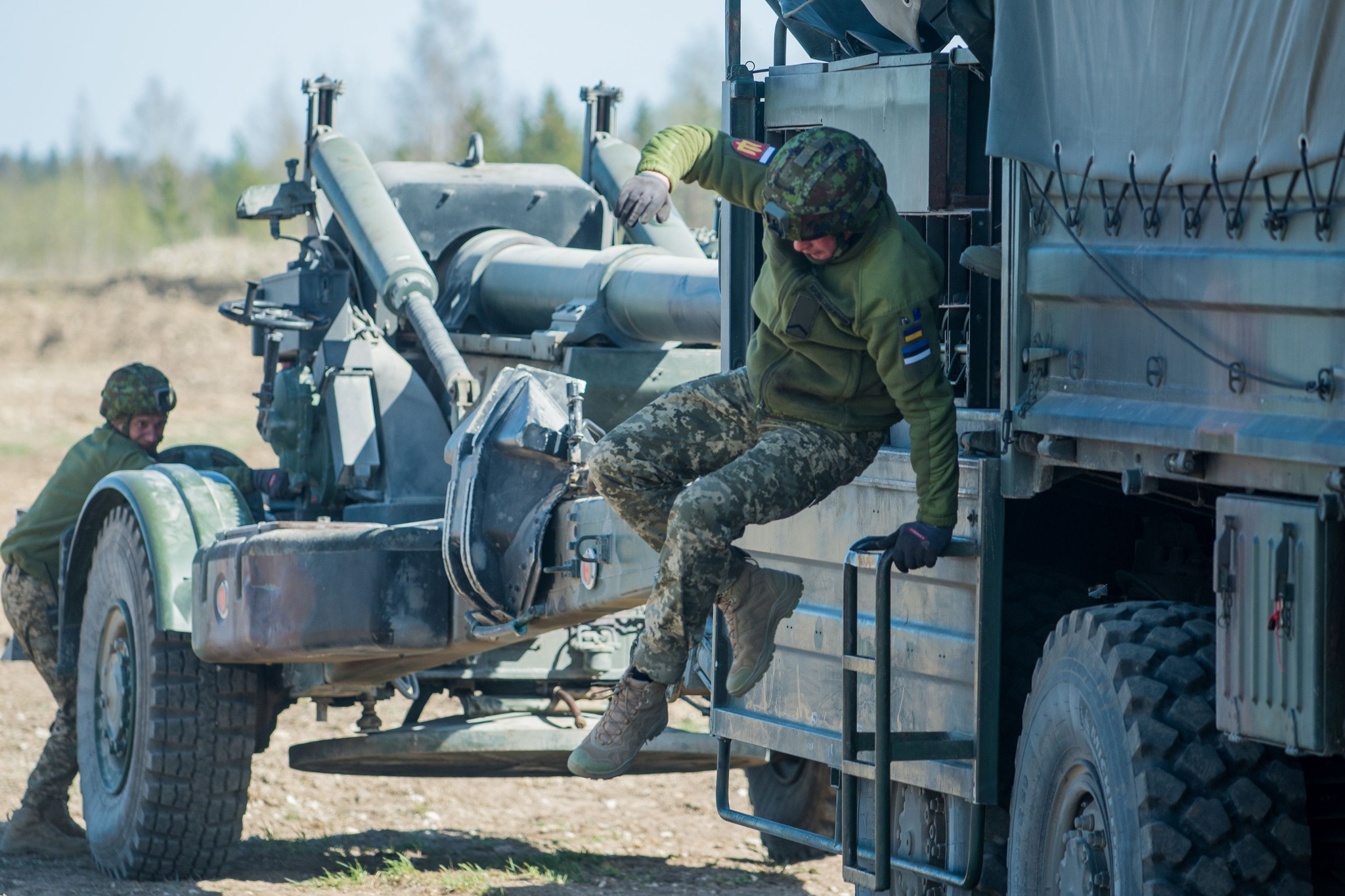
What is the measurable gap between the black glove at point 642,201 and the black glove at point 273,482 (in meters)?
3.92

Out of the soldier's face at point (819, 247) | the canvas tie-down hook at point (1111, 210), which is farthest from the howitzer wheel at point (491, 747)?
the canvas tie-down hook at point (1111, 210)

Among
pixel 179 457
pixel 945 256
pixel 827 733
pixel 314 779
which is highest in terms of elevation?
pixel 945 256

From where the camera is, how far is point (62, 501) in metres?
8.76

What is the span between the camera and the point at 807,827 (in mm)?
8133

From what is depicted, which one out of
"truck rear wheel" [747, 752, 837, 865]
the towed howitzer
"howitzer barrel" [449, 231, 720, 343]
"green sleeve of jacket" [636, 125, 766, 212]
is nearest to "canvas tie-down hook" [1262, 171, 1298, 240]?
"green sleeve of jacket" [636, 125, 766, 212]

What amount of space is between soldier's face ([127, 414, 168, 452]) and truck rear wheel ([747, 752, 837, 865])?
111 inches

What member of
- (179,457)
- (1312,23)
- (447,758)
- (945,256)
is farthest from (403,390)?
(1312,23)

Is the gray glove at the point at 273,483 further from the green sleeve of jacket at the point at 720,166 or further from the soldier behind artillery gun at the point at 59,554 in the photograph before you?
the green sleeve of jacket at the point at 720,166

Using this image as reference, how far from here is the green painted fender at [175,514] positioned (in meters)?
7.50

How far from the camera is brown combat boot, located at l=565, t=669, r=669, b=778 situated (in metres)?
4.93

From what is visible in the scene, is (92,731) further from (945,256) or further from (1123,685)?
(1123,685)

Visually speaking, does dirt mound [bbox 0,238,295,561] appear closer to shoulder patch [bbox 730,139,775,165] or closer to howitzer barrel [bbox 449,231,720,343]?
howitzer barrel [bbox 449,231,720,343]

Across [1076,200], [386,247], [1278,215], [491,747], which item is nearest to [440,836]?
[491,747]

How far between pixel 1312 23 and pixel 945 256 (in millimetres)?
2063
